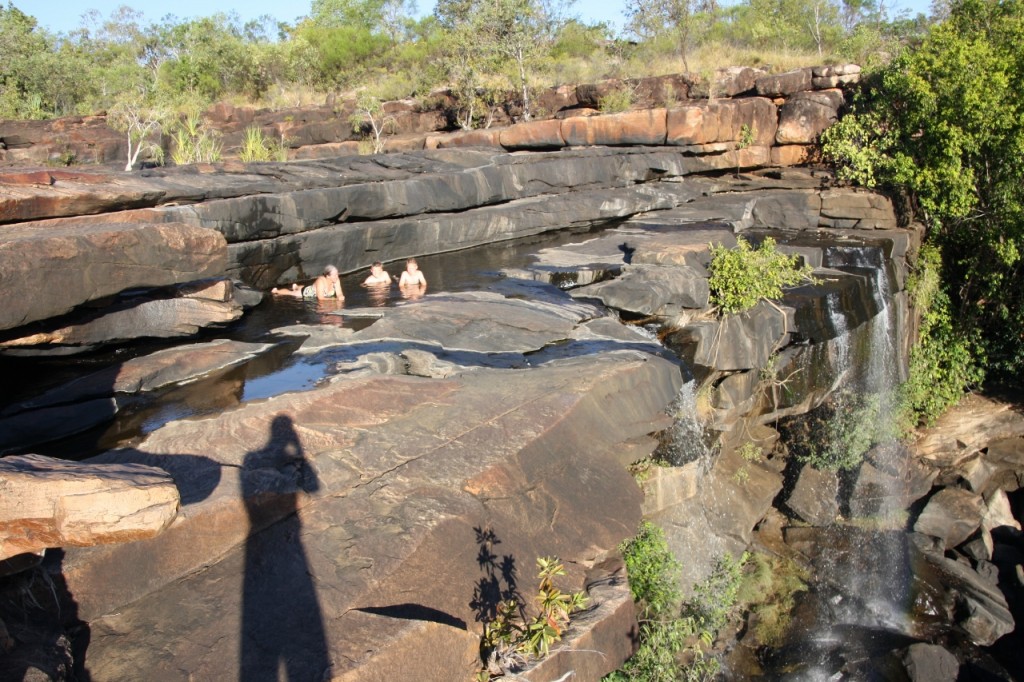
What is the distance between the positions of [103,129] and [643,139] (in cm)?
1386

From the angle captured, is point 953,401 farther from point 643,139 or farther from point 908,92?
point 643,139

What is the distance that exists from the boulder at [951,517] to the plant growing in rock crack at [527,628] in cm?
768

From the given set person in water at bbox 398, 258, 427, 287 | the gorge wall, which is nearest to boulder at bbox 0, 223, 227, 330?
the gorge wall

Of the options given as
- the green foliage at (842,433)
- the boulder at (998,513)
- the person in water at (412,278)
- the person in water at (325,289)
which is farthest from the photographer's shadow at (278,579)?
the boulder at (998,513)

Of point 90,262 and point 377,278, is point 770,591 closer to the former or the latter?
point 377,278

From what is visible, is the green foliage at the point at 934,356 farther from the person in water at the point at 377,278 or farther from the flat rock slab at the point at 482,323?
the person in water at the point at 377,278

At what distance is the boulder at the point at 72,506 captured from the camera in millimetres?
2910

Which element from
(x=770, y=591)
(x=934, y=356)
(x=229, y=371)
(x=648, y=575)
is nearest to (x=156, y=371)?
(x=229, y=371)

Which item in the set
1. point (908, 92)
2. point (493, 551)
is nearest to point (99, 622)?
point (493, 551)

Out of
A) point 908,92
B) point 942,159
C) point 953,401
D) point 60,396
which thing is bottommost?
point 953,401

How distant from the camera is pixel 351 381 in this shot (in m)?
5.43

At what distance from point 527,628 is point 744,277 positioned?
20.9ft

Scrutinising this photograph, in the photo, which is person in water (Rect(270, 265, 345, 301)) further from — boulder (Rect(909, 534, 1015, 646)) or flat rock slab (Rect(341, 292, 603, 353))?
boulder (Rect(909, 534, 1015, 646))

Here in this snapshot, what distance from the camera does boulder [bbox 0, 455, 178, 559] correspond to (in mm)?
2910
